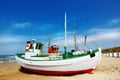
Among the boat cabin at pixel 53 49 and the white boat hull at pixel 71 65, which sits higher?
the boat cabin at pixel 53 49

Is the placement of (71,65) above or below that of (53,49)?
below

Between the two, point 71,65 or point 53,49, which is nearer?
point 71,65

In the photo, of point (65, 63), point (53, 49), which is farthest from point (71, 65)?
point (53, 49)

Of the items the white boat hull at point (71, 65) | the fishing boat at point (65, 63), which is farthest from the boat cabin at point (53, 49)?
the white boat hull at point (71, 65)

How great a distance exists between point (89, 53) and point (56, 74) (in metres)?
4.89

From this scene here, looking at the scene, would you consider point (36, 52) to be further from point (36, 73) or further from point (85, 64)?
point (85, 64)

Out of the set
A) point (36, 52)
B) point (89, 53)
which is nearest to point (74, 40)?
point (36, 52)

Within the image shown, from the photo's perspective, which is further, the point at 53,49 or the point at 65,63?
the point at 53,49

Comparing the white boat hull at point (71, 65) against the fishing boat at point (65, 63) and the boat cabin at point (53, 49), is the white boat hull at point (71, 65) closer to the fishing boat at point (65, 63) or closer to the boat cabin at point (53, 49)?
the fishing boat at point (65, 63)

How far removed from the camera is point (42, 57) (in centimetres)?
3153

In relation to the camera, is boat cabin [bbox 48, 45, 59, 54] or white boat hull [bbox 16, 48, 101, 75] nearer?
white boat hull [bbox 16, 48, 101, 75]

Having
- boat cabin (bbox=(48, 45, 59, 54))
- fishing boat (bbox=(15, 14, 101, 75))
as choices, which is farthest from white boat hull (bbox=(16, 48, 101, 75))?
boat cabin (bbox=(48, 45, 59, 54))

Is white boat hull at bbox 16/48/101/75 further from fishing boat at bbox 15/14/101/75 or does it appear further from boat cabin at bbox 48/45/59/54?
boat cabin at bbox 48/45/59/54

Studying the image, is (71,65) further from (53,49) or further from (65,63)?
(53,49)
